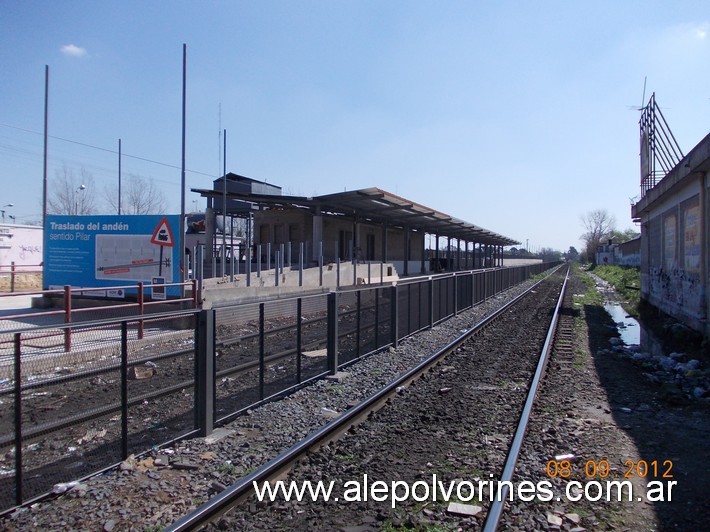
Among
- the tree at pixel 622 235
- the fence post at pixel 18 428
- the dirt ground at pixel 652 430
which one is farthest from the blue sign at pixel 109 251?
the tree at pixel 622 235

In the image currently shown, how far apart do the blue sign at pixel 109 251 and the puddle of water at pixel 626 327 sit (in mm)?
13975

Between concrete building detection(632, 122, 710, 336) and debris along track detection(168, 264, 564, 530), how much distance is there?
23.8 ft

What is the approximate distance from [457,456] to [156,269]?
14043 millimetres

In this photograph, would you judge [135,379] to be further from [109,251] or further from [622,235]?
[622,235]

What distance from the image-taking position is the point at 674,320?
1712cm

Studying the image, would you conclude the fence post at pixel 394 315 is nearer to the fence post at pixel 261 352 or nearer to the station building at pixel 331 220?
the fence post at pixel 261 352

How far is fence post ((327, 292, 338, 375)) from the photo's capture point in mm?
9102

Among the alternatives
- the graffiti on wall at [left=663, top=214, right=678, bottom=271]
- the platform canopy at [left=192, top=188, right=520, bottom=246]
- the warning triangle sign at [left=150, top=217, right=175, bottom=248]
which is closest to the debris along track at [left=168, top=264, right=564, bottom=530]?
the warning triangle sign at [left=150, top=217, right=175, bottom=248]

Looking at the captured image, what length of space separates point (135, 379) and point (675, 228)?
18090 mm

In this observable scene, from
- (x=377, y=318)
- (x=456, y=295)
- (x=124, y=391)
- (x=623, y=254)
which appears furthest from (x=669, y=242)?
(x=623, y=254)

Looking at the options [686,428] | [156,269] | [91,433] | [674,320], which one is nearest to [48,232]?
[156,269]

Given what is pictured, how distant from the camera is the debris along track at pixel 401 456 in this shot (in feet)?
13.7

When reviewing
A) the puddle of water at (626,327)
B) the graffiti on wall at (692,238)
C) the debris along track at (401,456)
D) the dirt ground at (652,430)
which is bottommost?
the puddle of water at (626,327)

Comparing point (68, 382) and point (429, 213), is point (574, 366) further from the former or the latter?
point (429, 213)
